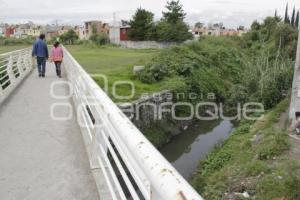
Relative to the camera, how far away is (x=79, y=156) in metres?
4.79

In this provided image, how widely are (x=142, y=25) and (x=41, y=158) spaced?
4972 centimetres

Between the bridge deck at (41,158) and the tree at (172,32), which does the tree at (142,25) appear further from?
the bridge deck at (41,158)

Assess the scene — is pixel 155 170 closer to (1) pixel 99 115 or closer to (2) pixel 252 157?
(1) pixel 99 115

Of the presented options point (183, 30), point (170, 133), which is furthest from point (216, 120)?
point (183, 30)

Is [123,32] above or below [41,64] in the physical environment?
above

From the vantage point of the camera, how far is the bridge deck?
12.2 feet

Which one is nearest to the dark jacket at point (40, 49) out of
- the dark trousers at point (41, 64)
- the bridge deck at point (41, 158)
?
the dark trousers at point (41, 64)

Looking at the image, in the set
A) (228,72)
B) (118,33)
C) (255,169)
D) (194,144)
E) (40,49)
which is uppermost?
(118,33)

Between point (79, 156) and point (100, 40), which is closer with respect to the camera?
point (79, 156)

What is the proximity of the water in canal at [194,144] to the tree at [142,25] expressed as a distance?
34829mm

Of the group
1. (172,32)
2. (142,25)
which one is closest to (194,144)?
(172,32)

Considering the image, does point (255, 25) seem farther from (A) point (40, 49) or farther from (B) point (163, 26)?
(A) point (40, 49)

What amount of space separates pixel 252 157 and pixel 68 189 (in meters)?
6.82

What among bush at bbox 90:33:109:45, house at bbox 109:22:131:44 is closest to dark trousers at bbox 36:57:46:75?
bush at bbox 90:33:109:45
